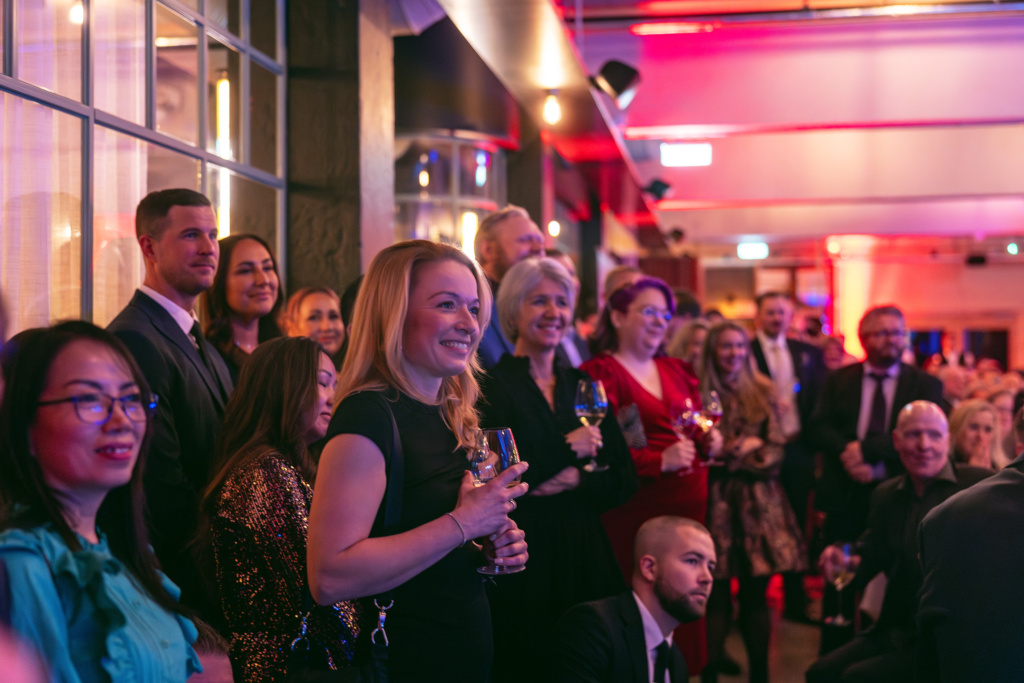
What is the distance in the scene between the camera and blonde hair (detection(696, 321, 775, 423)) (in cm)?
418

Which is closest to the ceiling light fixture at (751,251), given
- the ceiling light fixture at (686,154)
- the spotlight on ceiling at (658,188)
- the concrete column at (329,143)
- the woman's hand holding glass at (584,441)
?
the ceiling light fixture at (686,154)

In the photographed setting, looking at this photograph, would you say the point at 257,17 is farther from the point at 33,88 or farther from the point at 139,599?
the point at 139,599

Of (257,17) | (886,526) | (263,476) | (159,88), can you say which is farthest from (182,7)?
(886,526)

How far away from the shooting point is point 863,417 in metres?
4.55

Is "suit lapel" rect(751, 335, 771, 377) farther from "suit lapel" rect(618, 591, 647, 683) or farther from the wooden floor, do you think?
"suit lapel" rect(618, 591, 647, 683)

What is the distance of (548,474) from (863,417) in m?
2.53

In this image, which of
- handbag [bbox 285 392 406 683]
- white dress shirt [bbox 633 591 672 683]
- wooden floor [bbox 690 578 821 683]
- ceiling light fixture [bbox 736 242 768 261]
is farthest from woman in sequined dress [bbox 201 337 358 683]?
ceiling light fixture [bbox 736 242 768 261]

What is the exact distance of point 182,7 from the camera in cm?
333

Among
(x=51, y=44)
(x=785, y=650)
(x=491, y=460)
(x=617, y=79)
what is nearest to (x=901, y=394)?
(x=785, y=650)

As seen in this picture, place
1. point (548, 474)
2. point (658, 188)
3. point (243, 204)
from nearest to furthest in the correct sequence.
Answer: point (548, 474) → point (243, 204) → point (658, 188)

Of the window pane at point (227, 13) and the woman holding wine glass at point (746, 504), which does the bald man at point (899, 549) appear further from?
the window pane at point (227, 13)

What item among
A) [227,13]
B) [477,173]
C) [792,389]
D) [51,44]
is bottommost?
[792,389]

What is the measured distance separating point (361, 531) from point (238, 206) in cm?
266

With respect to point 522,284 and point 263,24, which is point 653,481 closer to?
point 522,284
